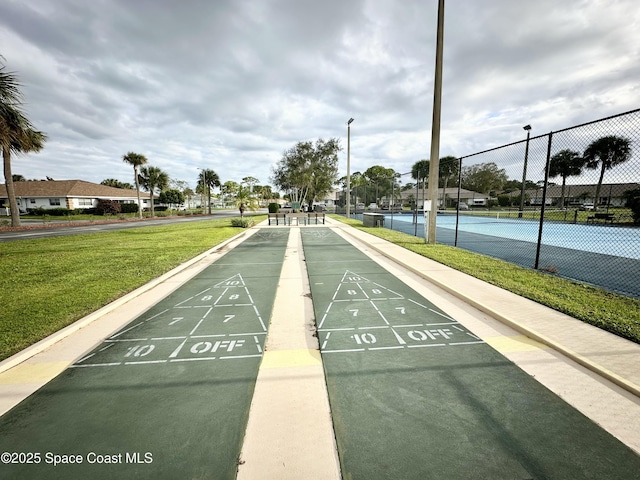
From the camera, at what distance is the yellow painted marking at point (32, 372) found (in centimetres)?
317

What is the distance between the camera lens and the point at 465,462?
2.10 m

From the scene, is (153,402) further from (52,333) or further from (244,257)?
(244,257)

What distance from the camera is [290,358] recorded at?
357cm

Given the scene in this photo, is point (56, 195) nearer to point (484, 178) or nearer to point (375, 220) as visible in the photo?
point (375, 220)

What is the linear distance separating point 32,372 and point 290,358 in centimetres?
311

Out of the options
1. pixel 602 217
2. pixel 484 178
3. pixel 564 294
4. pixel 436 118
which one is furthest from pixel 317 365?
pixel 484 178

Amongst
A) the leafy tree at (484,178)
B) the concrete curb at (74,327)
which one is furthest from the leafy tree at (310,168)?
the leafy tree at (484,178)

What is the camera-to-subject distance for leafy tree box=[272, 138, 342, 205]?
4072 cm

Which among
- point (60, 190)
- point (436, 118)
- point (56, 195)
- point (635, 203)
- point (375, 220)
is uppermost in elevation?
point (436, 118)

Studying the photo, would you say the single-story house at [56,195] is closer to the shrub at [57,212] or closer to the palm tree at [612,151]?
the shrub at [57,212]

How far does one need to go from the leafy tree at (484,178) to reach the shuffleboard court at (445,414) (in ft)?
271

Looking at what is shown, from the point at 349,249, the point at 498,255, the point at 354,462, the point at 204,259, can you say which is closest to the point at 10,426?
the point at 354,462

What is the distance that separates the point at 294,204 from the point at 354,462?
43640 mm

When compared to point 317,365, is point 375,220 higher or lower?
higher
